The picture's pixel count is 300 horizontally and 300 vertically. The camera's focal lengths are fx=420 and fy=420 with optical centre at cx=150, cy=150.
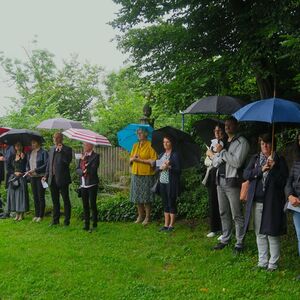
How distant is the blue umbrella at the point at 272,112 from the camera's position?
5047 millimetres

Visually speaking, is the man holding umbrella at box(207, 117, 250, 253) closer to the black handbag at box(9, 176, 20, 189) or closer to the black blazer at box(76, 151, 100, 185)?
the black blazer at box(76, 151, 100, 185)

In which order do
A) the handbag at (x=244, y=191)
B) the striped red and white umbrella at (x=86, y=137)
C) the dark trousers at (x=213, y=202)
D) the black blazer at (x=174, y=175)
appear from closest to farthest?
the handbag at (x=244, y=191) → the dark trousers at (x=213, y=202) → the black blazer at (x=174, y=175) → the striped red and white umbrella at (x=86, y=137)

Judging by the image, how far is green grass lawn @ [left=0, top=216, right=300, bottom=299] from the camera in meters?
4.92

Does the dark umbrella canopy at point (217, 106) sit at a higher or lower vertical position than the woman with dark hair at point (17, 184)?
higher

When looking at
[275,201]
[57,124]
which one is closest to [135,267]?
[275,201]

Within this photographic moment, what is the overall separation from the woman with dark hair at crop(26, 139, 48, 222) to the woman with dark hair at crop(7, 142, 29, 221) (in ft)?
0.78

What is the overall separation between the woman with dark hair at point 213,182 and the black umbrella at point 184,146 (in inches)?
35.2

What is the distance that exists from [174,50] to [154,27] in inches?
30.8

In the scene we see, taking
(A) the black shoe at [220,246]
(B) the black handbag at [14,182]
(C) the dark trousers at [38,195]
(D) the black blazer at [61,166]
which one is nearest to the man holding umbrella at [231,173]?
(A) the black shoe at [220,246]

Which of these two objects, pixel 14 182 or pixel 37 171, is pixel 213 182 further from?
pixel 14 182

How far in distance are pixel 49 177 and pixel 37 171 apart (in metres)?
0.60

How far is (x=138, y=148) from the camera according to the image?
27.8ft

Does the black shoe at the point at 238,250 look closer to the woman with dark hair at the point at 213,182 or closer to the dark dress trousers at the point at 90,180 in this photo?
the woman with dark hair at the point at 213,182

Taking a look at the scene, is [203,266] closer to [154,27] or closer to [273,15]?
[273,15]
